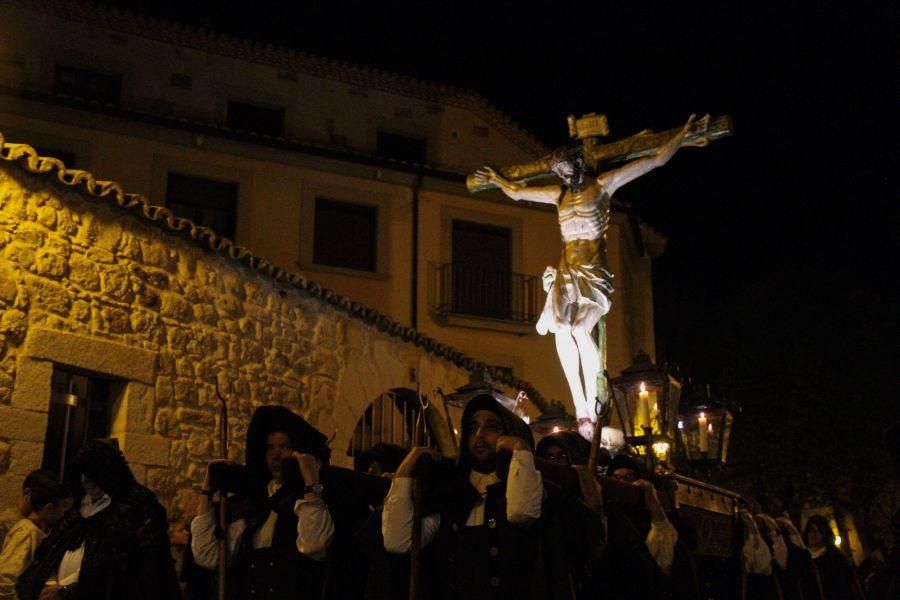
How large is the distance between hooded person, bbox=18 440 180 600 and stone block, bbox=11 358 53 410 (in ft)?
7.59

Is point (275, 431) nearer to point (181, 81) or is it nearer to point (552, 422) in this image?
point (552, 422)

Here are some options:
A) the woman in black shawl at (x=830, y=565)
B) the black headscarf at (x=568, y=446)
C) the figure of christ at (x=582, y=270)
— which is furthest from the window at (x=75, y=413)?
the woman in black shawl at (x=830, y=565)

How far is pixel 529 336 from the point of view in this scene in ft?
66.7

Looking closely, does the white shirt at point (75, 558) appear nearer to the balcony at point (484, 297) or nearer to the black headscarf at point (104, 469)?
the black headscarf at point (104, 469)

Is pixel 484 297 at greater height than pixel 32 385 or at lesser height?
greater

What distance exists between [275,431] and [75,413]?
341 centimetres

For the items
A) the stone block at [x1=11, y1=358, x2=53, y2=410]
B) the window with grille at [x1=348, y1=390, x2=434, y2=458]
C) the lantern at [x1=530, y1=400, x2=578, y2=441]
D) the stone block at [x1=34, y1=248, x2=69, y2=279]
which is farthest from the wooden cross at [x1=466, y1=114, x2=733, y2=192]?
the stone block at [x1=11, y1=358, x2=53, y2=410]

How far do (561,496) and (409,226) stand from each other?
15231mm

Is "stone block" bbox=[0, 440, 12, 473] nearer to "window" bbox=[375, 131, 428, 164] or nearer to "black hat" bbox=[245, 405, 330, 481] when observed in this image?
"black hat" bbox=[245, 405, 330, 481]

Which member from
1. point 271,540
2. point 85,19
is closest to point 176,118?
point 85,19

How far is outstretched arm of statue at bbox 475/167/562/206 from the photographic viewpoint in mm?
9391

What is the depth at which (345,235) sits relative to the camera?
763 inches

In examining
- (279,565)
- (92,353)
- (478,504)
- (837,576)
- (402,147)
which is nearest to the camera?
(478,504)

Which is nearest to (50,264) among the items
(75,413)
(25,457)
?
(75,413)
